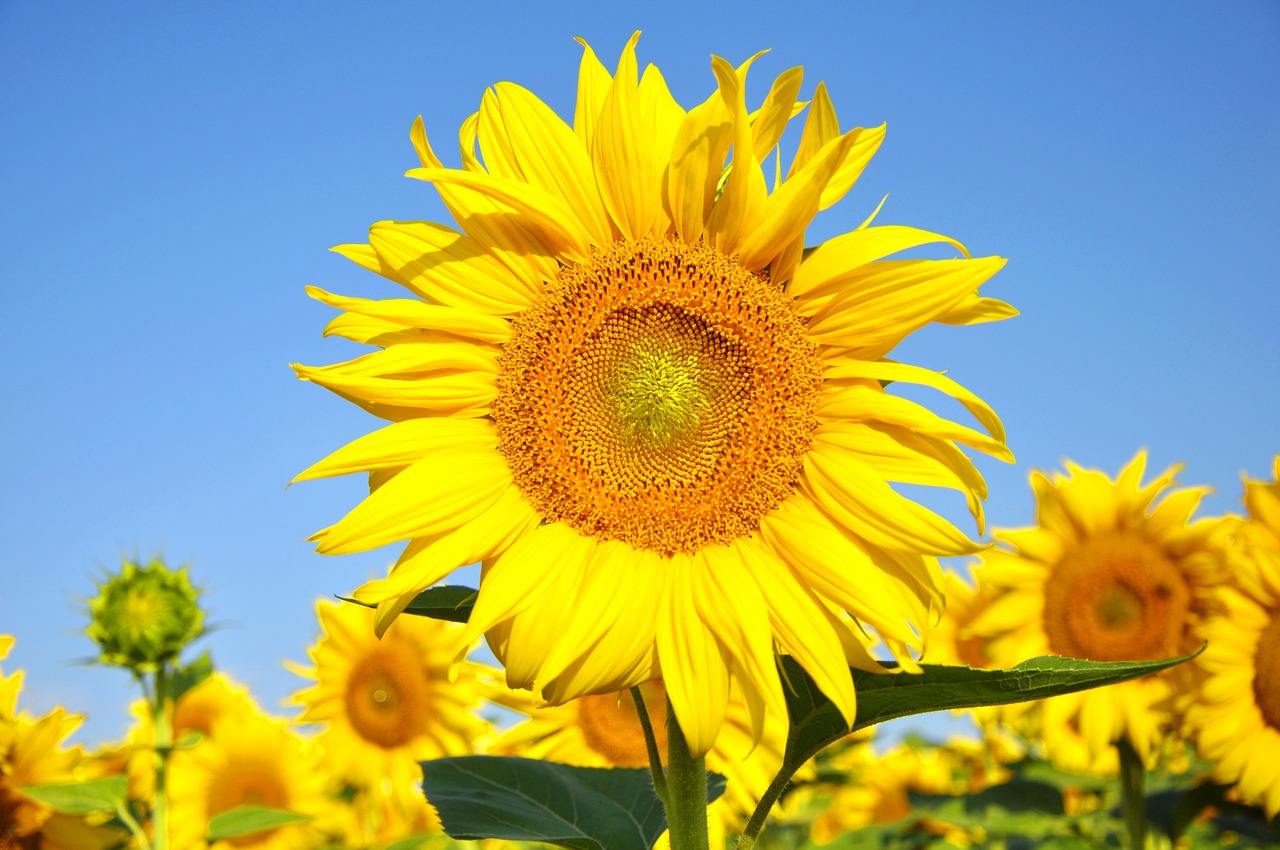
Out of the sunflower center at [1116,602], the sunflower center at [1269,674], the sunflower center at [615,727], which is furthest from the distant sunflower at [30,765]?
the sunflower center at [1269,674]

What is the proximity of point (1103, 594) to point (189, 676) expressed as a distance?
4418mm

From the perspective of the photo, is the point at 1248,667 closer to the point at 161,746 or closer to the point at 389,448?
the point at 389,448

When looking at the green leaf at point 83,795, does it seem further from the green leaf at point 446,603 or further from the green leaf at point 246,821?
the green leaf at point 446,603

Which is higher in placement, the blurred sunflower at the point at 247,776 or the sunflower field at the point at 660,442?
the sunflower field at the point at 660,442

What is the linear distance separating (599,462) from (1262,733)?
13.1ft

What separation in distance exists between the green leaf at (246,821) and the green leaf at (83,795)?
1.19ft

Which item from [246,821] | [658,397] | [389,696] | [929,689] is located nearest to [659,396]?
[658,397]

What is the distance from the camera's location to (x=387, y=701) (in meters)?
6.53

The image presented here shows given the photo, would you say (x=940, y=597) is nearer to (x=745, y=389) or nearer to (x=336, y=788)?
(x=745, y=389)

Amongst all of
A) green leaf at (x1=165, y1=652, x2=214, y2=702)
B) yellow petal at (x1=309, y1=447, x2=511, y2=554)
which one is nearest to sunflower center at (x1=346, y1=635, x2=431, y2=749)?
green leaf at (x1=165, y1=652, x2=214, y2=702)

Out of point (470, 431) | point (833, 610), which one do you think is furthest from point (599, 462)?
point (833, 610)

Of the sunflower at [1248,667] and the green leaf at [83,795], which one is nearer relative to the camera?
the green leaf at [83,795]

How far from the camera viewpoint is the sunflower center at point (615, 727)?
4.76 m

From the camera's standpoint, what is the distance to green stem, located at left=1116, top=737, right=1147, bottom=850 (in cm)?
512
